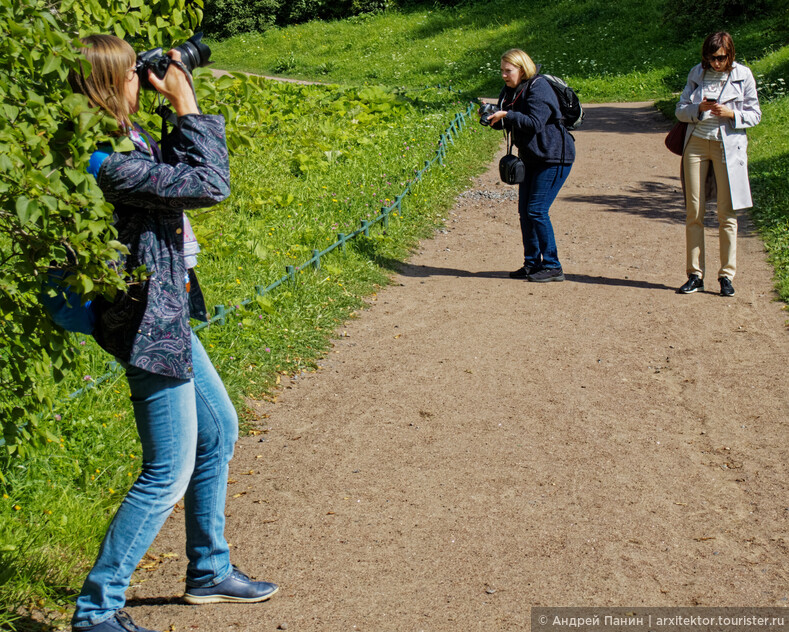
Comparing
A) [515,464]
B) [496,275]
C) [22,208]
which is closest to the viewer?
[22,208]

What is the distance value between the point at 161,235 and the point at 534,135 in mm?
4930

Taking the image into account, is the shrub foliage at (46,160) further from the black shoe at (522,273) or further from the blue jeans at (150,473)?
the black shoe at (522,273)

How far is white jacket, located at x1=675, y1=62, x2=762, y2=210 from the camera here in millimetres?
6570

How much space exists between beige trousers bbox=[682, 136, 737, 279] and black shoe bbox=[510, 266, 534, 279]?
136cm

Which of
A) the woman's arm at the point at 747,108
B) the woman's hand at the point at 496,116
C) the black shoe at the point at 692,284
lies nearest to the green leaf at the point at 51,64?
the woman's hand at the point at 496,116

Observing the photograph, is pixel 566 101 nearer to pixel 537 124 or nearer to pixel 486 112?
pixel 537 124

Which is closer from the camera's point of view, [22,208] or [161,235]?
[22,208]

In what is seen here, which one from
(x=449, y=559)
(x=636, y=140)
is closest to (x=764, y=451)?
(x=449, y=559)

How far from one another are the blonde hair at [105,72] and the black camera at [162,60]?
0.08m

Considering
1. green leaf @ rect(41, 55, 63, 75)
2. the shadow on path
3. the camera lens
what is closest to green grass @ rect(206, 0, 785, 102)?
the shadow on path

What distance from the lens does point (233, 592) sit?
3.26 m

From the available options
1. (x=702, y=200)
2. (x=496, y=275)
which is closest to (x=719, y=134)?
(x=702, y=200)

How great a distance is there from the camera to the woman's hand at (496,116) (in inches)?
272

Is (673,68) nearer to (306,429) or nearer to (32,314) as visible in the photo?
(306,429)
